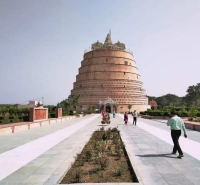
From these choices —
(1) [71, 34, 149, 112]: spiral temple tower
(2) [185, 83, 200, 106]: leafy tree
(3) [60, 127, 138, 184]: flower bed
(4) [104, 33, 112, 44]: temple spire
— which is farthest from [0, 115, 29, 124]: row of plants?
(2) [185, 83, 200, 106]: leafy tree

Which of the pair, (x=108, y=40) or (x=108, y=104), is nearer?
(x=108, y=104)

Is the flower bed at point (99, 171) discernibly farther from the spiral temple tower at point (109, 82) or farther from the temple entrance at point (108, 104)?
the spiral temple tower at point (109, 82)

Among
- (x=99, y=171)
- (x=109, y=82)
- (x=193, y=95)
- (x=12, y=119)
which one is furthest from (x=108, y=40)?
(x=99, y=171)

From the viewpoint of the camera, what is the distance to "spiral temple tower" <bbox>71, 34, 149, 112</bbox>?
6095 centimetres

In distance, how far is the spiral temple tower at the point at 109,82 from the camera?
200ft

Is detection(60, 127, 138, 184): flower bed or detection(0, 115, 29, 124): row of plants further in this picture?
detection(0, 115, 29, 124): row of plants

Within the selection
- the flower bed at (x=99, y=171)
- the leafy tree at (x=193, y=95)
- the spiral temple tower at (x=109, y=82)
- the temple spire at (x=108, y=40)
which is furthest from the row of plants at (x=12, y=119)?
the leafy tree at (x=193, y=95)

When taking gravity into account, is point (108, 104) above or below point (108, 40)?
below

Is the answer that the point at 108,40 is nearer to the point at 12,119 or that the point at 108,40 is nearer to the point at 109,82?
the point at 109,82

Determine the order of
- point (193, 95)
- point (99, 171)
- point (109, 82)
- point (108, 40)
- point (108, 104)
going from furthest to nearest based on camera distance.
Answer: point (193, 95) → point (108, 40) → point (109, 82) → point (108, 104) → point (99, 171)

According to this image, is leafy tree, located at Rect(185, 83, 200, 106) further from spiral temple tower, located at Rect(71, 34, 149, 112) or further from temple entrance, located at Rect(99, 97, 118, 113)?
temple entrance, located at Rect(99, 97, 118, 113)

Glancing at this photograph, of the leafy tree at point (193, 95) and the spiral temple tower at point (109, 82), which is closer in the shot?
the spiral temple tower at point (109, 82)

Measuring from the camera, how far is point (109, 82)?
62.0m

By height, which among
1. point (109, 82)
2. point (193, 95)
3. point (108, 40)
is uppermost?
point (108, 40)
